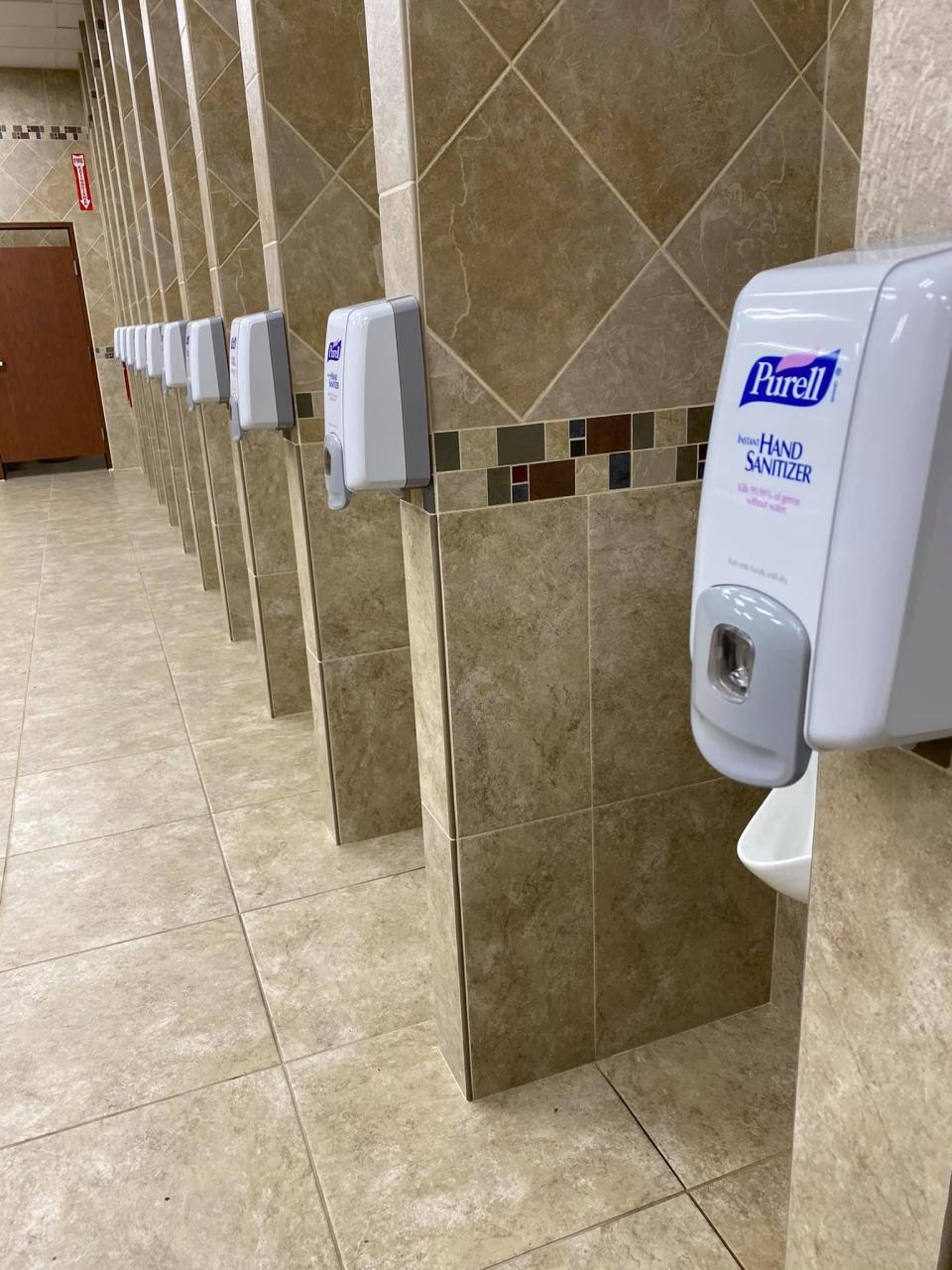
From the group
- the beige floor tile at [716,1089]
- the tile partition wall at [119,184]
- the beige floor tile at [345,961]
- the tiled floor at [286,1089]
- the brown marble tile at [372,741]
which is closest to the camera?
the tiled floor at [286,1089]

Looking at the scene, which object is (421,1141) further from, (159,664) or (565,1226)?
(159,664)

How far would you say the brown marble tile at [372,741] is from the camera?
2.47 meters

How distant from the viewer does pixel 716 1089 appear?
1.70 meters

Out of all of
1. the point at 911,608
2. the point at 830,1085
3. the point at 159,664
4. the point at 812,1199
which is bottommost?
the point at 159,664

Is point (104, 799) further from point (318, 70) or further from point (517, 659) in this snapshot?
point (318, 70)

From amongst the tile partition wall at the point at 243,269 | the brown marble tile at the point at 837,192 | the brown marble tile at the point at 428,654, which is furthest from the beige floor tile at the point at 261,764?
the brown marble tile at the point at 837,192

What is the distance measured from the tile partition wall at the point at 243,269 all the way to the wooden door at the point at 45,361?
703 centimetres

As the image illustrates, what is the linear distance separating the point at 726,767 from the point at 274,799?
2.21 meters

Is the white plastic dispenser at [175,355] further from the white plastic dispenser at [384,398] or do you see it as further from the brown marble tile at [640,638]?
the brown marble tile at [640,638]

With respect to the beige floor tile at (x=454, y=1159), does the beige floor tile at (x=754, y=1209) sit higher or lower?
higher

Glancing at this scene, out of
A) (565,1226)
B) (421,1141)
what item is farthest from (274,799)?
(565,1226)

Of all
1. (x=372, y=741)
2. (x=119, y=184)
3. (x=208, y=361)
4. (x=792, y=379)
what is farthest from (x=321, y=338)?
(x=119, y=184)

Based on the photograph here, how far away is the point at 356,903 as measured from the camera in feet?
7.57

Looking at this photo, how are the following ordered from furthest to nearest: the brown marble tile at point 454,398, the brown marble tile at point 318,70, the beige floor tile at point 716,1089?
1. the brown marble tile at point 318,70
2. the beige floor tile at point 716,1089
3. the brown marble tile at point 454,398
